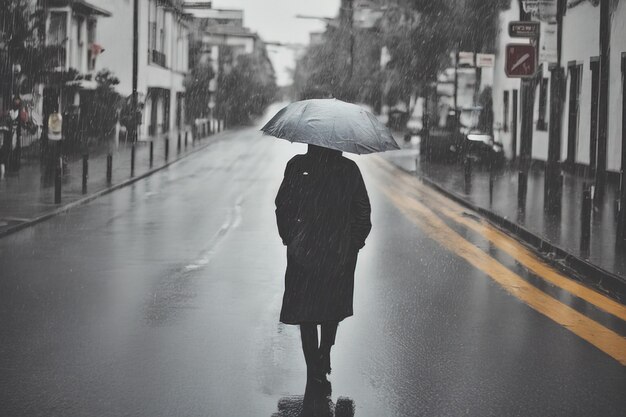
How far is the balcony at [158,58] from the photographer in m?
49.6

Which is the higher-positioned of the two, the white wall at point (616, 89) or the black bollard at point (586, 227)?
the white wall at point (616, 89)

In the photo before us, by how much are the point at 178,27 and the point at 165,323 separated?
5305 cm

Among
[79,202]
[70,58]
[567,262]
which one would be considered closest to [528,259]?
[567,262]

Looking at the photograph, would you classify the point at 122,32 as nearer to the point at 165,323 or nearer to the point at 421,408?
the point at 165,323

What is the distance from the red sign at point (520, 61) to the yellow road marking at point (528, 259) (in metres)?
2.75

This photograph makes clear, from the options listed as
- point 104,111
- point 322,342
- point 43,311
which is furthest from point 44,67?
point 322,342

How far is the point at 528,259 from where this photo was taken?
11977 mm

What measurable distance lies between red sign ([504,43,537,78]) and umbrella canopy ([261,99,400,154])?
1095 centimetres

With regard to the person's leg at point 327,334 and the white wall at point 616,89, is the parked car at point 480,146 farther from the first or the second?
the person's leg at point 327,334

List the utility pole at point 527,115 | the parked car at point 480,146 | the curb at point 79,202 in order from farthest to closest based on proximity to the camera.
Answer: the utility pole at point 527,115 → the parked car at point 480,146 → the curb at point 79,202

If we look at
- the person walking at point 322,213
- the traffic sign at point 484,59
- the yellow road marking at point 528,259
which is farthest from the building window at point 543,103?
the person walking at point 322,213

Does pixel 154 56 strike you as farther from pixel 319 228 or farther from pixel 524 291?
pixel 319 228

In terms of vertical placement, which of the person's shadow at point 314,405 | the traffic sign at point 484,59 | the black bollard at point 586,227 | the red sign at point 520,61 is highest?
the traffic sign at point 484,59

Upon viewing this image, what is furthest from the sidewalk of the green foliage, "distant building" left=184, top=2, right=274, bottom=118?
the green foliage
